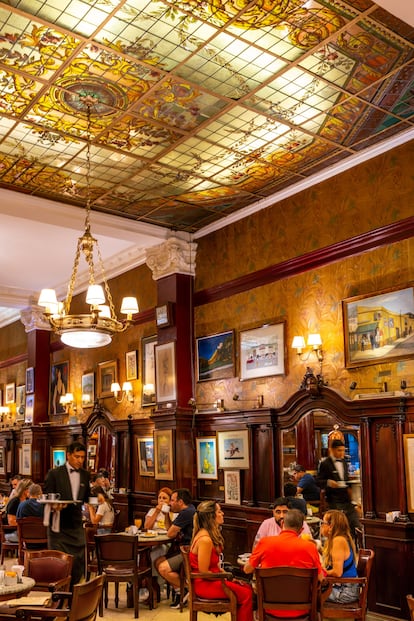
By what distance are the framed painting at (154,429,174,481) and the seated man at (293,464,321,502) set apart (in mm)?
2555

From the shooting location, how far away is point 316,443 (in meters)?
8.62

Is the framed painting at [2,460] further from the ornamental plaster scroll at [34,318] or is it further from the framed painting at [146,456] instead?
the framed painting at [146,456]

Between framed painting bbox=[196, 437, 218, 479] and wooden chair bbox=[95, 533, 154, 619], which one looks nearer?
wooden chair bbox=[95, 533, 154, 619]

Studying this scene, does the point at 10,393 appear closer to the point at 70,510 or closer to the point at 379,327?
the point at 70,510

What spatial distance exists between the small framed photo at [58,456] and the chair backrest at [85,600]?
1045 centimetres

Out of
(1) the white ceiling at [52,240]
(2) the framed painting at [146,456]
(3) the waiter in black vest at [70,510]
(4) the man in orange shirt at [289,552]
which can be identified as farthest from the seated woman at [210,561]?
(2) the framed painting at [146,456]

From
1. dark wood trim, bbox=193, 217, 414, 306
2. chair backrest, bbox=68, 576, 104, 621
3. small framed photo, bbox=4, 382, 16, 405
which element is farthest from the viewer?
small framed photo, bbox=4, 382, 16, 405

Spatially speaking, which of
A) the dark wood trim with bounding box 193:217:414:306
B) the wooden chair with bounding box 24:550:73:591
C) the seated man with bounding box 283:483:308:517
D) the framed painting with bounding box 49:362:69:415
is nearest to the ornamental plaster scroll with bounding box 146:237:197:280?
the dark wood trim with bounding box 193:217:414:306

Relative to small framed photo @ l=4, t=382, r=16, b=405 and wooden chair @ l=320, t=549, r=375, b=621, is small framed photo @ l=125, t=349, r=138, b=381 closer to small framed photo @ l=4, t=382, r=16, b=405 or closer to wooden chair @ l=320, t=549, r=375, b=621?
small framed photo @ l=4, t=382, r=16, b=405

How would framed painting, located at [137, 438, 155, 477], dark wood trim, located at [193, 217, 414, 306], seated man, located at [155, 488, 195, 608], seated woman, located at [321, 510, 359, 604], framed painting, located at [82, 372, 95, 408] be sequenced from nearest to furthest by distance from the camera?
seated woman, located at [321, 510, 359, 604] → seated man, located at [155, 488, 195, 608] → dark wood trim, located at [193, 217, 414, 306] → framed painting, located at [137, 438, 155, 477] → framed painting, located at [82, 372, 95, 408]

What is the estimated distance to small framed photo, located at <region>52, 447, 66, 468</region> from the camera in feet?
48.6

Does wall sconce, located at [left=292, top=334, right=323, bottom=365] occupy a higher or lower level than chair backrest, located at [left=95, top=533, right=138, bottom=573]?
higher

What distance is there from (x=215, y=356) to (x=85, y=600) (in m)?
6.40

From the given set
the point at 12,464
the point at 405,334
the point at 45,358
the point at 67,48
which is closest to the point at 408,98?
the point at 405,334
